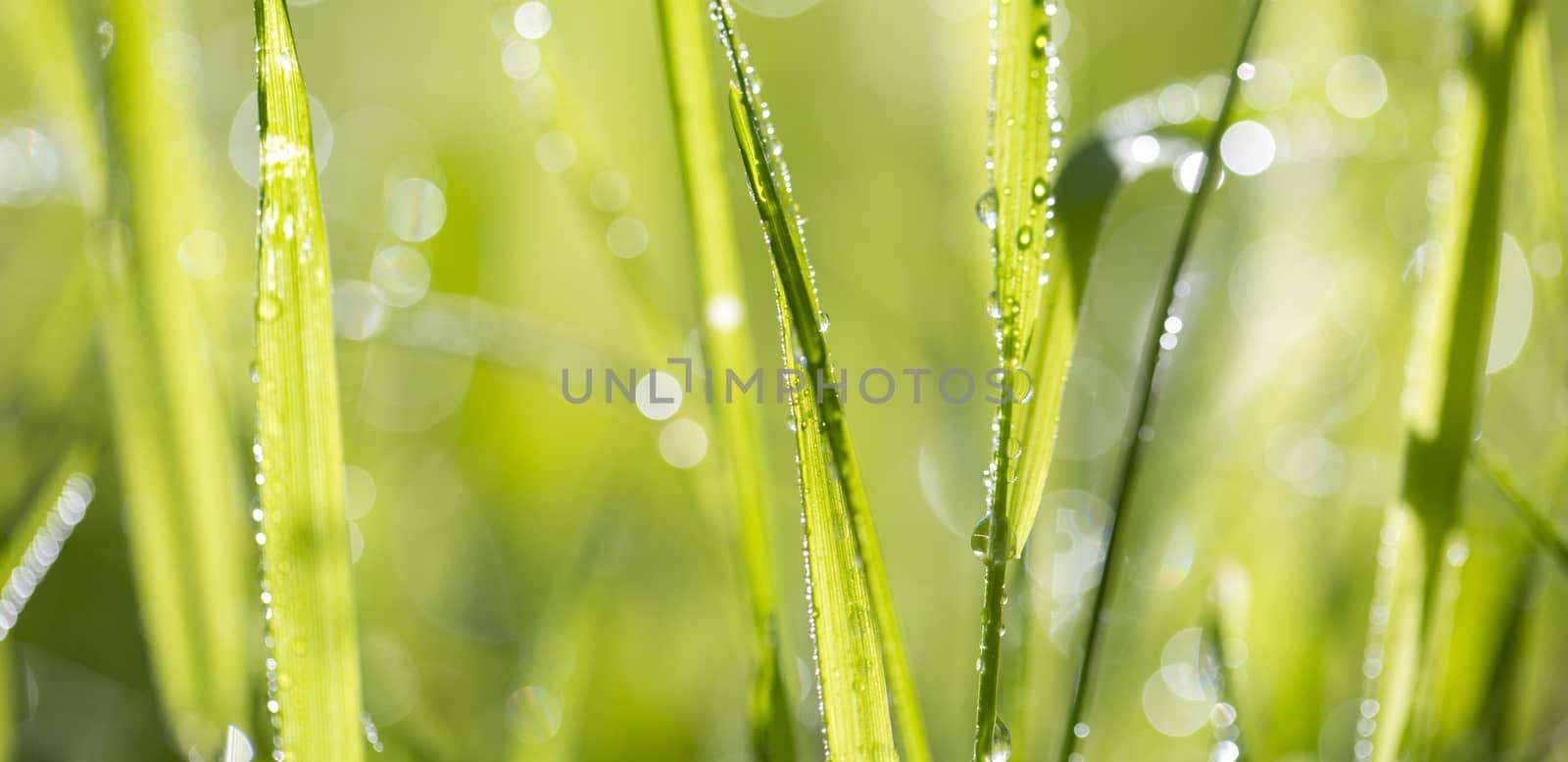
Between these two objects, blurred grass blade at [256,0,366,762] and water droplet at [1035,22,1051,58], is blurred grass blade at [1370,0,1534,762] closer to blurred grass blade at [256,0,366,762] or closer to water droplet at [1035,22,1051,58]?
water droplet at [1035,22,1051,58]

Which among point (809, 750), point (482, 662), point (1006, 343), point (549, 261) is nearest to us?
point (1006, 343)

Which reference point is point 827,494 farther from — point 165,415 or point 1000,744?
point 165,415

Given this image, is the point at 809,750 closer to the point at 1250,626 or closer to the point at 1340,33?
the point at 1250,626

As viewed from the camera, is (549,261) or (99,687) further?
(549,261)

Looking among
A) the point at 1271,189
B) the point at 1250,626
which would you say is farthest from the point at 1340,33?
the point at 1250,626

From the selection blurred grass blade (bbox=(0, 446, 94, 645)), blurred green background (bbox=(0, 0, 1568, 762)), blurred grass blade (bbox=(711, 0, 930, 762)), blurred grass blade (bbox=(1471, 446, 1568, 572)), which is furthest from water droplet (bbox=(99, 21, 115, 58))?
blurred grass blade (bbox=(1471, 446, 1568, 572))

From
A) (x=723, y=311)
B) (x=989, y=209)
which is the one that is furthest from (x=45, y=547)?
(x=989, y=209)

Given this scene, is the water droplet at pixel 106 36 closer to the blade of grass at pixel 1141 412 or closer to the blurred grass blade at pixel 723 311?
the blurred grass blade at pixel 723 311
